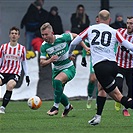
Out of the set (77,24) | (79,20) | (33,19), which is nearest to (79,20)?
(79,20)

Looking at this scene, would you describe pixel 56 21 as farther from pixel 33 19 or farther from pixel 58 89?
pixel 58 89

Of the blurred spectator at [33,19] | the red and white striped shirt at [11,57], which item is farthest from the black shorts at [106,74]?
the blurred spectator at [33,19]

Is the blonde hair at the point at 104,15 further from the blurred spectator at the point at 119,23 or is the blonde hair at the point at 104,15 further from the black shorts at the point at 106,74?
the blurred spectator at the point at 119,23

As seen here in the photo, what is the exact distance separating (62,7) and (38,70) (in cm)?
417

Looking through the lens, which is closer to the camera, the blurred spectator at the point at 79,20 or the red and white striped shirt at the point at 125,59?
the red and white striped shirt at the point at 125,59

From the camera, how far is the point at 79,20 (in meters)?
20.2

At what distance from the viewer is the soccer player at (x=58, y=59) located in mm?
12461

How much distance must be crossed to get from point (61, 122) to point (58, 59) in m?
1.70

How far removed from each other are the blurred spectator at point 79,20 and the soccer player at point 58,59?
7.32 metres

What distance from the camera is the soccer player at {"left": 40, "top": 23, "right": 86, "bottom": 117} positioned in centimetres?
1246

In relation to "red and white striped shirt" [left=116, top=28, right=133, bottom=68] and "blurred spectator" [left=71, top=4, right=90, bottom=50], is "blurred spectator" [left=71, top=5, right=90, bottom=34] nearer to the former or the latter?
"blurred spectator" [left=71, top=4, right=90, bottom=50]

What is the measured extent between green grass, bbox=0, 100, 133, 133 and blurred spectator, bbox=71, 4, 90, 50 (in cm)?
540

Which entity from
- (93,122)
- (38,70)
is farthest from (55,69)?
(38,70)

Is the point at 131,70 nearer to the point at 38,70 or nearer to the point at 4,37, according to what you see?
Result: the point at 38,70
